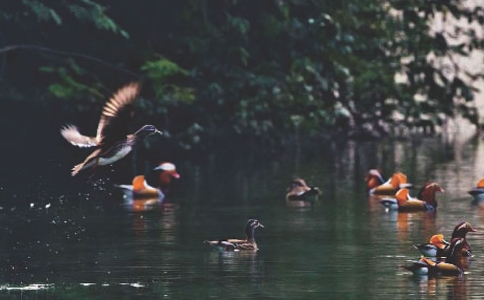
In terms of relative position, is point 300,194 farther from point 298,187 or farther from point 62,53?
point 62,53

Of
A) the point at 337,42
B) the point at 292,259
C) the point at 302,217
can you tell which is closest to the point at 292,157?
the point at 337,42

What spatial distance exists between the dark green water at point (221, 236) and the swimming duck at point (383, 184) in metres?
0.37

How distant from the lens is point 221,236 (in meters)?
26.8

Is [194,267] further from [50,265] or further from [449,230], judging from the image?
[449,230]

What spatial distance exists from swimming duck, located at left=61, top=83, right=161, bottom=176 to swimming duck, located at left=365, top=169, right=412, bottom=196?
11678 mm

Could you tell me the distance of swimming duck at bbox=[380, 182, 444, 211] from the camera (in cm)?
3048

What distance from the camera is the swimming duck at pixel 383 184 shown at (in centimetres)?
3419

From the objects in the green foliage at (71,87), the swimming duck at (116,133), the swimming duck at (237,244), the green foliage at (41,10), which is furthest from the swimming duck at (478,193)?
the swimming duck at (116,133)

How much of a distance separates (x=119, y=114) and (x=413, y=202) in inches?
340

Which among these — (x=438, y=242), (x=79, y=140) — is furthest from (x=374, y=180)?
(x=79, y=140)

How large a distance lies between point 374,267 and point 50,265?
3.72 metres

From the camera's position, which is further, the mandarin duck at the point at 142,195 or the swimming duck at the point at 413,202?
the mandarin duck at the point at 142,195

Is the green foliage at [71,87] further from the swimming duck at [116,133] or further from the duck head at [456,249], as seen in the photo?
the duck head at [456,249]

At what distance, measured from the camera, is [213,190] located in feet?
116
